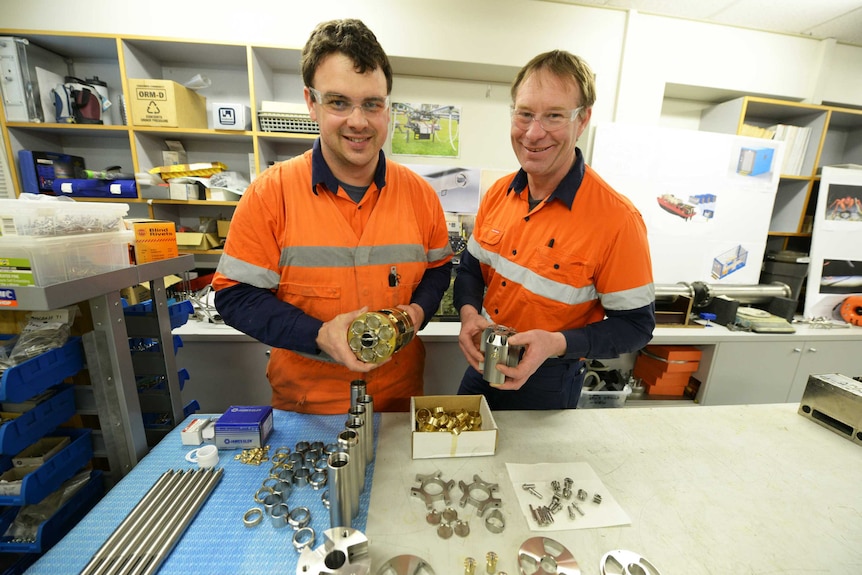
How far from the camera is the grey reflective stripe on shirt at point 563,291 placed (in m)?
1.15

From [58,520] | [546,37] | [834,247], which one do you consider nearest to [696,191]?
[834,247]

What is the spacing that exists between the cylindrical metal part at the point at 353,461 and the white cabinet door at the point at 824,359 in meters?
3.18

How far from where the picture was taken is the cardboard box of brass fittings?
100 cm

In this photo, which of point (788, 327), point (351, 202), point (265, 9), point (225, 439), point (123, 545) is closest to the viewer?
Answer: point (123, 545)

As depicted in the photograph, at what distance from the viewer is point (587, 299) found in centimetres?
125

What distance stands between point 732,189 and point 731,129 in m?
0.47

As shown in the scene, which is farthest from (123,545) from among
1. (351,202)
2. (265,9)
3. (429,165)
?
(265,9)

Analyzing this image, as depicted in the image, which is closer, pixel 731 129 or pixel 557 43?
pixel 557 43

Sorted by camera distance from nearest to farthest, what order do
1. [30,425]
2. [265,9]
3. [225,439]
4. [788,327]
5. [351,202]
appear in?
[30,425] → [225,439] → [351,202] → [265,9] → [788,327]

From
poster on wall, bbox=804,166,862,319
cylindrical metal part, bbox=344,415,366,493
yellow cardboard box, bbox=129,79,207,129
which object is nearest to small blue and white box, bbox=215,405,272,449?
cylindrical metal part, bbox=344,415,366,493

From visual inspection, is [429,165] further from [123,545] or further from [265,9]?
[123,545]

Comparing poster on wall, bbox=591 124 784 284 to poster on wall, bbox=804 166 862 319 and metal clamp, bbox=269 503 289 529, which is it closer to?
poster on wall, bbox=804 166 862 319

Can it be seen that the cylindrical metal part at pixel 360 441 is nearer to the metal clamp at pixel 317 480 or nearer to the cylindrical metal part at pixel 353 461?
the cylindrical metal part at pixel 353 461

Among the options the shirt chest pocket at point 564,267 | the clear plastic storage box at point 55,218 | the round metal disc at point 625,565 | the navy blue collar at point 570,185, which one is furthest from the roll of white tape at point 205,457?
the navy blue collar at point 570,185
